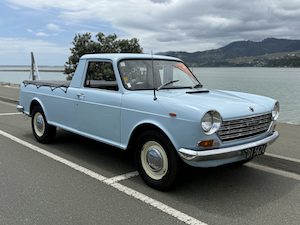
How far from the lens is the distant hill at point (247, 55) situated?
1643 centimetres

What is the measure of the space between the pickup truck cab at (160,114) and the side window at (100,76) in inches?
0.6

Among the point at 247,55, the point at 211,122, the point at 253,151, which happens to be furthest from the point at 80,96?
the point at 247,55

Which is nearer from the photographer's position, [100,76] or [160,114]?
[160,114]

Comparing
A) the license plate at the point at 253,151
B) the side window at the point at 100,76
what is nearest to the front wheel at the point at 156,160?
the license plate at the point at 253,151

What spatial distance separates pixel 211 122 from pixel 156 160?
0.89m

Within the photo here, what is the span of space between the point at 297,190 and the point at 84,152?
354cm

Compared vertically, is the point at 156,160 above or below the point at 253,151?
below

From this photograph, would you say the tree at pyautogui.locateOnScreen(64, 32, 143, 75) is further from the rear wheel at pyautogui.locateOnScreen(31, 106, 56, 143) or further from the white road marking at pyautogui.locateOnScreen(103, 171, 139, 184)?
the white road marking at pyautogui.locateOnScreen(103, 171, 139, 184)

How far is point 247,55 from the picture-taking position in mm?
68562

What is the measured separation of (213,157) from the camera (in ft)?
13.1

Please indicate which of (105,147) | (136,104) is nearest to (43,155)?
(105,147)

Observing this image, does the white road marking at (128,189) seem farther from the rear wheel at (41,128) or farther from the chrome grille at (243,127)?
the chrome grille at (243,127)

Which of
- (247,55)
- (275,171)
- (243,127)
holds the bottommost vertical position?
(275,171)

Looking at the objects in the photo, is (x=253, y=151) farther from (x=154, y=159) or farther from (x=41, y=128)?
(x=41, y=128)
